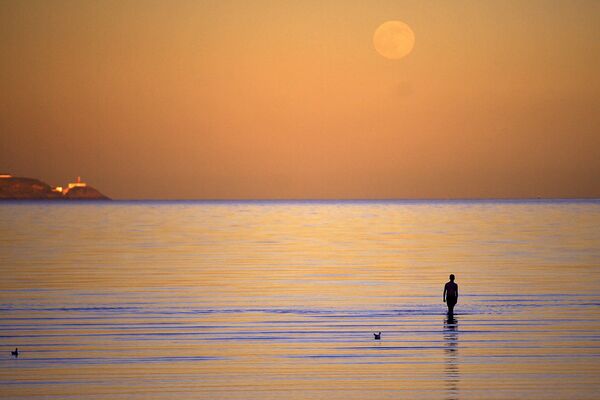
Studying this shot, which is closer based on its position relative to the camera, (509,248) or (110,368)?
(110,368)

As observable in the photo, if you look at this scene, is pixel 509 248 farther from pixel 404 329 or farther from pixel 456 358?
pixel 456 358

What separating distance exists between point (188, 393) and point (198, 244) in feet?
189

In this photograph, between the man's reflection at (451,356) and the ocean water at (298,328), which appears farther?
the ocean water at (298,328)

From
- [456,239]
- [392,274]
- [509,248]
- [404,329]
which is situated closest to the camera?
[404,329]

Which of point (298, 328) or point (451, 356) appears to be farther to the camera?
point (298, 328)

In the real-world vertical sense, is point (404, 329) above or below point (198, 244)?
below

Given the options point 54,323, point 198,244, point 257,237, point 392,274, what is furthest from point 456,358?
point 257,237

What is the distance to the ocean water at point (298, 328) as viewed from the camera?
2245cm

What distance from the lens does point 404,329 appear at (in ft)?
99.7

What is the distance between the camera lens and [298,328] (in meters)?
30.8

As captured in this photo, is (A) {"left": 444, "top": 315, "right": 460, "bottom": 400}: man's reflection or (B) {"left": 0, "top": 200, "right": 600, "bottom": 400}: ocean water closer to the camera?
(A) {"left": 444, "top": 315, "right": 460, "bottom": 400}: man's reflection

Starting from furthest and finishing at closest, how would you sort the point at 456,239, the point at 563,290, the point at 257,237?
the point at 257,237 → the point at 456,239 → the point at 563,290

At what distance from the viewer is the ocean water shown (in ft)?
73.7

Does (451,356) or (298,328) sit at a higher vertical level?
(298,328)
